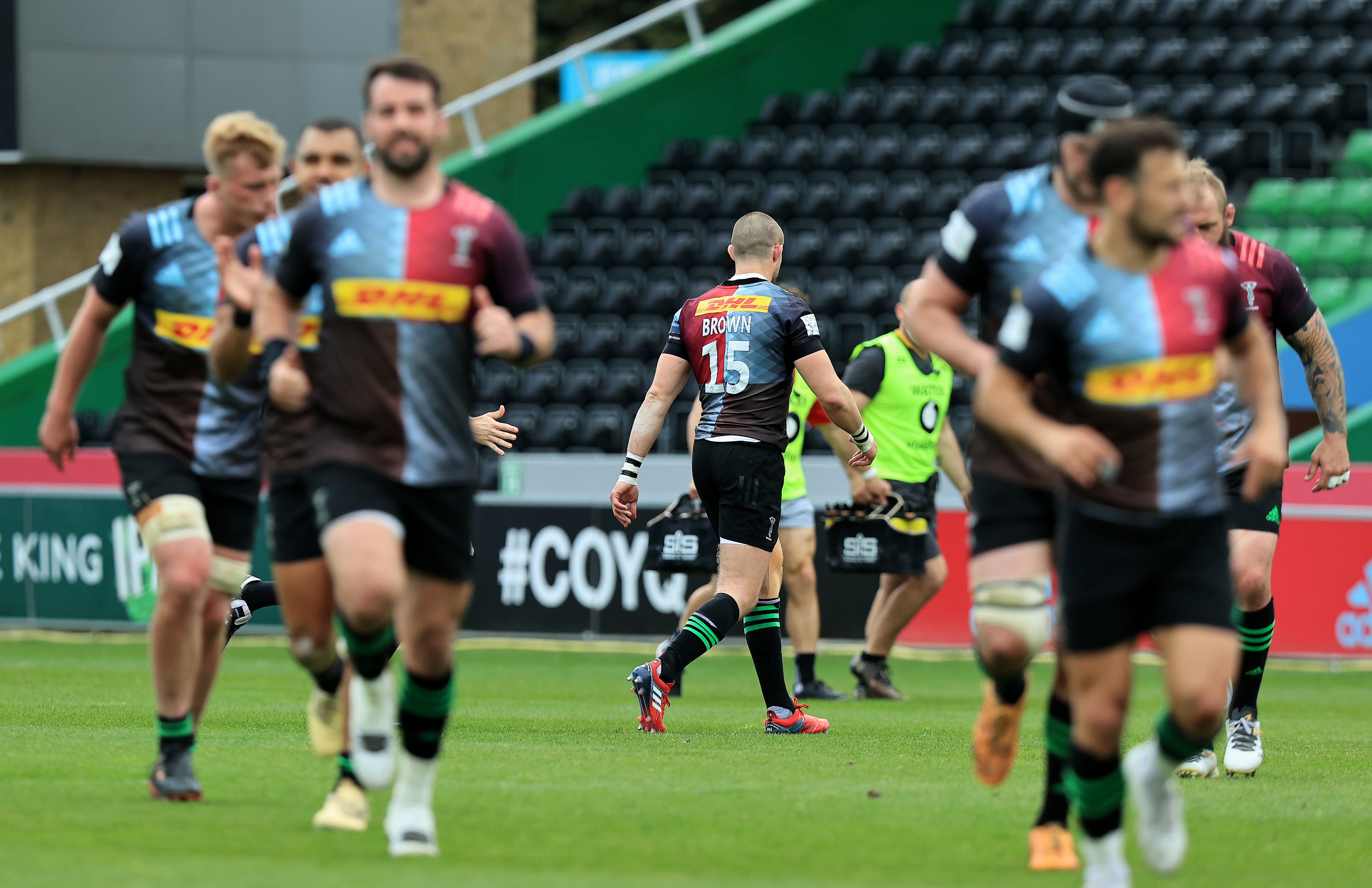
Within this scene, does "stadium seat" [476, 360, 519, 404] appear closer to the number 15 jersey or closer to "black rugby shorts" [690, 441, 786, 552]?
the number 15 jersey

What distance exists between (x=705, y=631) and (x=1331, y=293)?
1230 cm

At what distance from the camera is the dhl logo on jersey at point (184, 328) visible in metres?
6.68

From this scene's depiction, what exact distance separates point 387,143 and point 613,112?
19.5 m

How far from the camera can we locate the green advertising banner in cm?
1706

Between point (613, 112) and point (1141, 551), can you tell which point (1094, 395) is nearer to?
point (1141, 551)

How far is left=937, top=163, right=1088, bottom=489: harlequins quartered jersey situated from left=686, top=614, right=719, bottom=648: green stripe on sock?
12.1ft

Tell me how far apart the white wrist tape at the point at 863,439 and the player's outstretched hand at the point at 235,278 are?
4113mm

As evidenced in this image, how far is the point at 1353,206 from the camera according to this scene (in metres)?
20.8

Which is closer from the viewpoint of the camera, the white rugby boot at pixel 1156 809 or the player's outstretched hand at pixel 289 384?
the white rugby boot at pixel 1156 809

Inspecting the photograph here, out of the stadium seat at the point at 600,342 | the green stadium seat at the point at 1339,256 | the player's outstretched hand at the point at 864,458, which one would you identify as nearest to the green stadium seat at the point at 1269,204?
the green stadium seat at the point at 1339,256

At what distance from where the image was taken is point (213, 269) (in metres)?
6.70

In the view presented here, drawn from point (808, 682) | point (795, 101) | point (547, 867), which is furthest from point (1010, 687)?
point (795, 101)

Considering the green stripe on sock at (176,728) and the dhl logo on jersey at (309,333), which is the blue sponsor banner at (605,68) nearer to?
the green stripe on sock at (176,728)

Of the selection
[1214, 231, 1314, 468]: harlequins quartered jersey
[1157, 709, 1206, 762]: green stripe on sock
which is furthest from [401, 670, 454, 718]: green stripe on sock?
[1214, 231, 1314, 468]: harlequins quartered jersey
